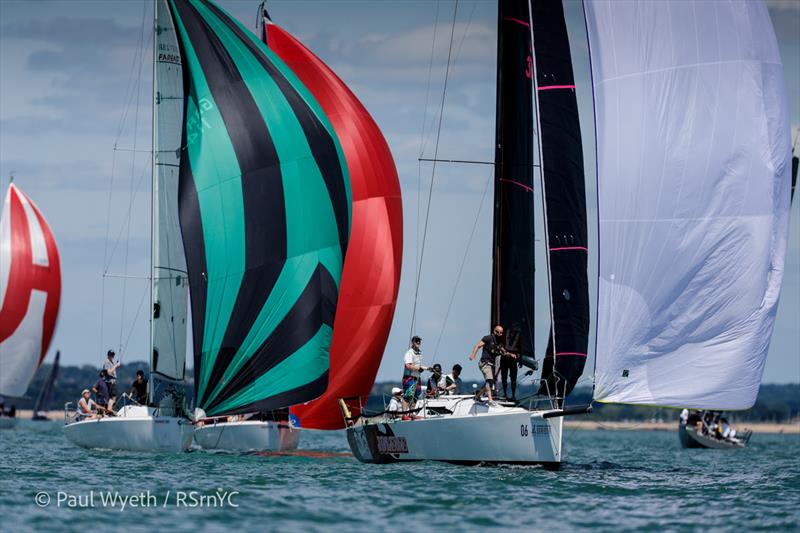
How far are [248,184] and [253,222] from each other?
2.44 feet

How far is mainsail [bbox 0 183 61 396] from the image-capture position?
55062 mm

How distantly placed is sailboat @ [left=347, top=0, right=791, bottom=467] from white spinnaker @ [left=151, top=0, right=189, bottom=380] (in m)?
13.3

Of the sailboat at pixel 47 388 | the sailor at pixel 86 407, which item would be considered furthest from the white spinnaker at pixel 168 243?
the sailboat at pixel 47 388

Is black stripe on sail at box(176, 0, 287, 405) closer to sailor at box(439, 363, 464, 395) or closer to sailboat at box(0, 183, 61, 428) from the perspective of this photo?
sailor at box(439, 363, 464, 395)

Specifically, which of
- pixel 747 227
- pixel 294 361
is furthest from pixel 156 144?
pixel 747 227

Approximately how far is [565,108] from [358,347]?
786cm

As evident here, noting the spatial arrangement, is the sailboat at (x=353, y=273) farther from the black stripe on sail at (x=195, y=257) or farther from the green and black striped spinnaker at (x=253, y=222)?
the black stripe on sail at (x=195, y=257)

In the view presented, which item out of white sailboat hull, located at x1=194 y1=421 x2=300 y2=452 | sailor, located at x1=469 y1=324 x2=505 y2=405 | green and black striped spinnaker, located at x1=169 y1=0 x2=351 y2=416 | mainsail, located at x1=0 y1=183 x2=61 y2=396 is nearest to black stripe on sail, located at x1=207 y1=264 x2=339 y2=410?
green and black striped spinnaker, located at x1=169 y1=0 x2=351 y2=416

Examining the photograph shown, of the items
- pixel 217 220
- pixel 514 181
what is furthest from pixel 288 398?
pixel 514 181

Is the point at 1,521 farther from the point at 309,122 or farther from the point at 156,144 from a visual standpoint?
the point at 156,144

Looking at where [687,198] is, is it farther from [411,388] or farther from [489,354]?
[411,388]

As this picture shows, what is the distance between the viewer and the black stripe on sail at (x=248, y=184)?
27422 millimetres

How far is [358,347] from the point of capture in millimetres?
31906

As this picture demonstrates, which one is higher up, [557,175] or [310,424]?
[557,175]
